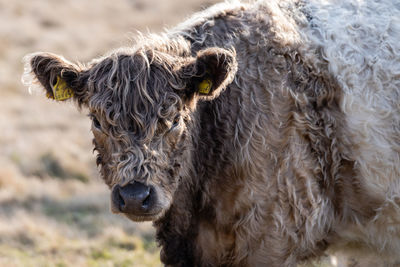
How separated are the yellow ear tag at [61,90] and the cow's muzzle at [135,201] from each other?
2.92 feet

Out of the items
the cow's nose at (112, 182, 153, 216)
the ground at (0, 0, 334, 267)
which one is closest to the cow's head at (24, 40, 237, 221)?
the cow's nose at (112, 182, 153, 216)

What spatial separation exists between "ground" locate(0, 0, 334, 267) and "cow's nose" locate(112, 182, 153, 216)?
1.47 meters

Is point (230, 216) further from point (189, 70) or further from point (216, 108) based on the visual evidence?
point (189, 70)

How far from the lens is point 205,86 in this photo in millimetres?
4680

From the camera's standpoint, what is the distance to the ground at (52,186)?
7.51 m

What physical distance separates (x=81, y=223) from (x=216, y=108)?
170 inches

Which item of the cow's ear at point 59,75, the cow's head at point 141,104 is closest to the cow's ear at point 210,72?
the cow's head at point 141,104

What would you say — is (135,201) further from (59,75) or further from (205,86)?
(59,75)

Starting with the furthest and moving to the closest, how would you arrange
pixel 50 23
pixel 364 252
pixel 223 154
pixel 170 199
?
pixel 50 23 → pixel 364 252 → pixel 223 154 → pixel 170 199

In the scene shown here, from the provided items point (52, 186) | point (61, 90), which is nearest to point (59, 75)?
point (61, 90)

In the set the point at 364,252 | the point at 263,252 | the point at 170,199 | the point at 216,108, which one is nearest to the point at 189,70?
the point at 216,108

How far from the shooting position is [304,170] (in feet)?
16.4

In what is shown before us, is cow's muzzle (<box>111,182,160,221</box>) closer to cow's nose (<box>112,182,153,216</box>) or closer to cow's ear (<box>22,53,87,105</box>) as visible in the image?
cow's nose (<box>112,182,153,216</box>)

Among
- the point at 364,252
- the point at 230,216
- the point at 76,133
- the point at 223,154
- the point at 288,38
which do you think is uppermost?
the point at 76,133
